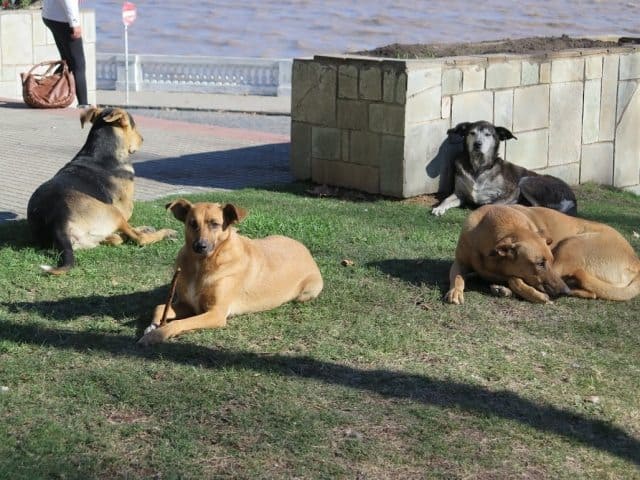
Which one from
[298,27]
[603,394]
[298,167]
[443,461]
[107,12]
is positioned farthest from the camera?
[107,12]

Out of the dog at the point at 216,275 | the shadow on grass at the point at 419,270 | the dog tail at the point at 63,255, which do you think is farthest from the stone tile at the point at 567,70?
the dog tail at the point at 63,255

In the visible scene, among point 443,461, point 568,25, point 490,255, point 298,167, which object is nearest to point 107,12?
point 568,25

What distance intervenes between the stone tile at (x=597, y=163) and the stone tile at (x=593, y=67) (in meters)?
0.89

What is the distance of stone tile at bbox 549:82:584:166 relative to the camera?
1238cm

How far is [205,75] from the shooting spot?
23.6 meters

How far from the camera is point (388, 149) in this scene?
10977 mm

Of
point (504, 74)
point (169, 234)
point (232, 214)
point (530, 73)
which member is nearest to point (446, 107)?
point (504, 74)

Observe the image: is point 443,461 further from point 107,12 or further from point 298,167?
point 107,12

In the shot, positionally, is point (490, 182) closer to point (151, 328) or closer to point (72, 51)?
point (151, 328)

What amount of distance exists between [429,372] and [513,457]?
1120mm

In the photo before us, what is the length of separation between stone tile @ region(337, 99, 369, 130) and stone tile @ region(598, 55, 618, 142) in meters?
3.59

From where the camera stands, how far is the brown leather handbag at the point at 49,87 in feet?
55.2

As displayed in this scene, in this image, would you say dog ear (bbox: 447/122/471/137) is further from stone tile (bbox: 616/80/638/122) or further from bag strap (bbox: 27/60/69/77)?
bag strap (bbox: 27/60/69/77)

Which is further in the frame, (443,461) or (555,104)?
(555,104)
